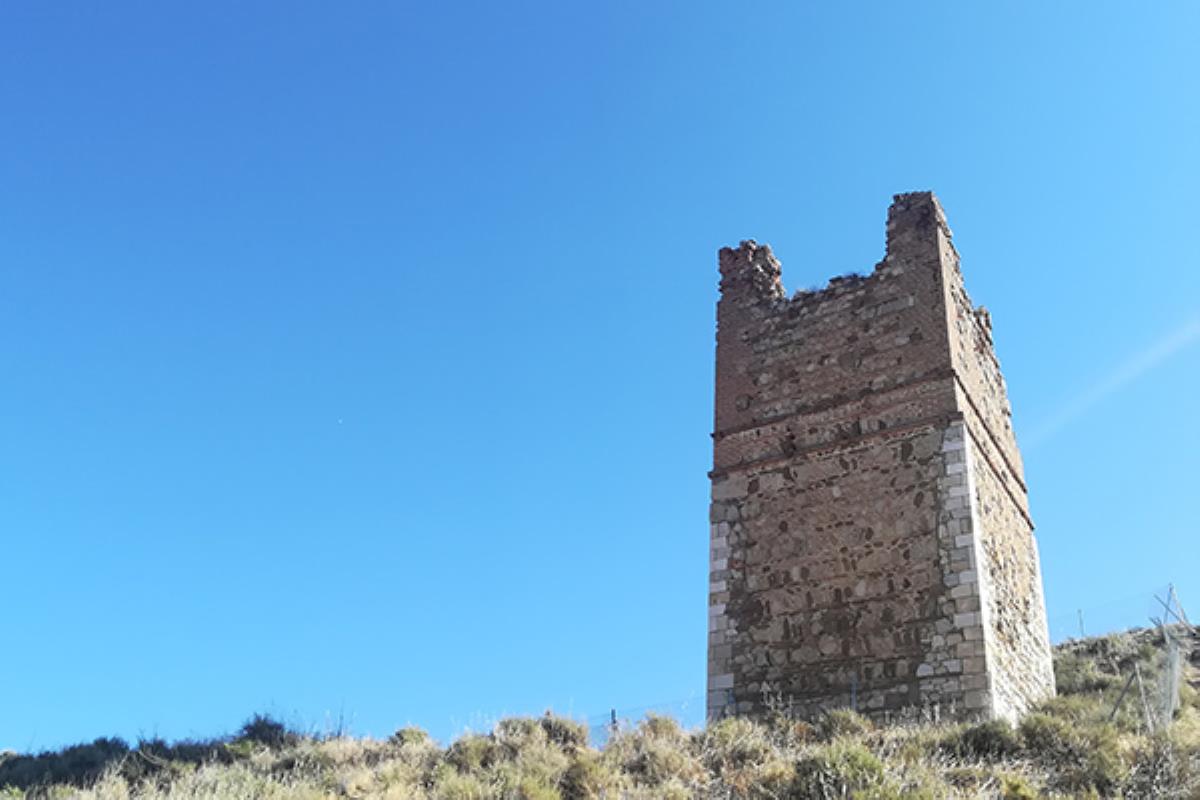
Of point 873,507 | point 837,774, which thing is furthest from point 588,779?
point 873,507

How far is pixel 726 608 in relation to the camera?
14766 millimetres

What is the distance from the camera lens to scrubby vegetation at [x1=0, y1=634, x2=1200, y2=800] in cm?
958

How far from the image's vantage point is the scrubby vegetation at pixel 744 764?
9.58 meters

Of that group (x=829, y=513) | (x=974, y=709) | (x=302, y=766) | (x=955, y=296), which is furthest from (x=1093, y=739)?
(x=302, y=766)

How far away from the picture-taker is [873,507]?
14.2 metres

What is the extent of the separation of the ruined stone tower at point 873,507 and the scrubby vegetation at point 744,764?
1047 millimetres

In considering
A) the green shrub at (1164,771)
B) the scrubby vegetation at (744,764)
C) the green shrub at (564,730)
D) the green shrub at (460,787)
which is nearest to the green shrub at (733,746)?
the scrubby vegetation at (744,764)

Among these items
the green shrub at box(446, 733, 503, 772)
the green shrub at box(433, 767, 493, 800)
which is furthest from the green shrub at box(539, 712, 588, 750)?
the green shrub at box(433, 767, 493, 800)

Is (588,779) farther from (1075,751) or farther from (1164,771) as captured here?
(1164,771)

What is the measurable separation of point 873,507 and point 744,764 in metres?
4.71

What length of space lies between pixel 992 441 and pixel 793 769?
7.55 metres

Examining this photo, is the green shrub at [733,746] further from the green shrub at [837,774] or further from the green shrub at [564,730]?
the green shrub at [564,730]

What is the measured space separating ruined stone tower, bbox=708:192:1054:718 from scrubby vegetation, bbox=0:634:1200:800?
3.43ft

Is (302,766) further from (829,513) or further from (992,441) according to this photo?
(992,441)
